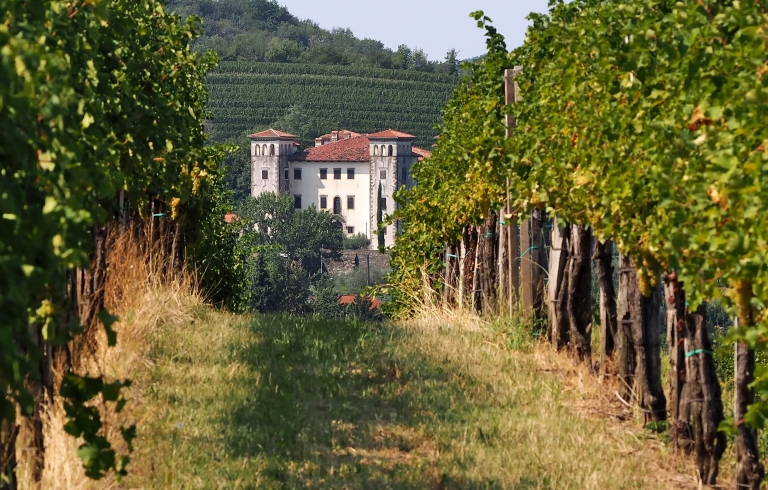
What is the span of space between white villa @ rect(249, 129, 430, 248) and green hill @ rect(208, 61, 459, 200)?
944 centimetres

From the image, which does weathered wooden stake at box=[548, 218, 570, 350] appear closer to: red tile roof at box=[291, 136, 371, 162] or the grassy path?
the grassy path

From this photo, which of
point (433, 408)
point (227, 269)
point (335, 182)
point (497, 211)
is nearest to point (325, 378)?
point (433, 408)

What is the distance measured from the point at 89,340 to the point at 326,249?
9421 centimetres

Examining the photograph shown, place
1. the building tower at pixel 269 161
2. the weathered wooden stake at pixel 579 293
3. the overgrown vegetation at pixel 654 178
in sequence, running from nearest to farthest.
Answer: the overgrown vegetation at pixel 654 178 → the weathered wooden stake at pixel 579 293 → the building tower at pixel 269 161

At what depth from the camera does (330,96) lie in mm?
132000

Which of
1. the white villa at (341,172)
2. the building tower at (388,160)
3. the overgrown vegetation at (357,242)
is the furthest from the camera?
the white villa at (341,172)

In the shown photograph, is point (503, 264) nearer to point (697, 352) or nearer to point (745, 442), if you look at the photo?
point (697, 352)

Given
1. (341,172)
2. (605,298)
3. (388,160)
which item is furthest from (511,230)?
(341,172)

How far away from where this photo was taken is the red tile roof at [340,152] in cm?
11125

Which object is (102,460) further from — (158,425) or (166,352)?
(166,352)

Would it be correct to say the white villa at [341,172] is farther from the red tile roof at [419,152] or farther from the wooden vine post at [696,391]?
the wooden vine post at [696,391]

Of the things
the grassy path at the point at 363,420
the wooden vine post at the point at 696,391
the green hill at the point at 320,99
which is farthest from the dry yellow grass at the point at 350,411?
the green hill at the point at 320,99

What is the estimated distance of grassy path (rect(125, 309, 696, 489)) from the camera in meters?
6.27

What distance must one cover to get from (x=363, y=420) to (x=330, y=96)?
126 meters
